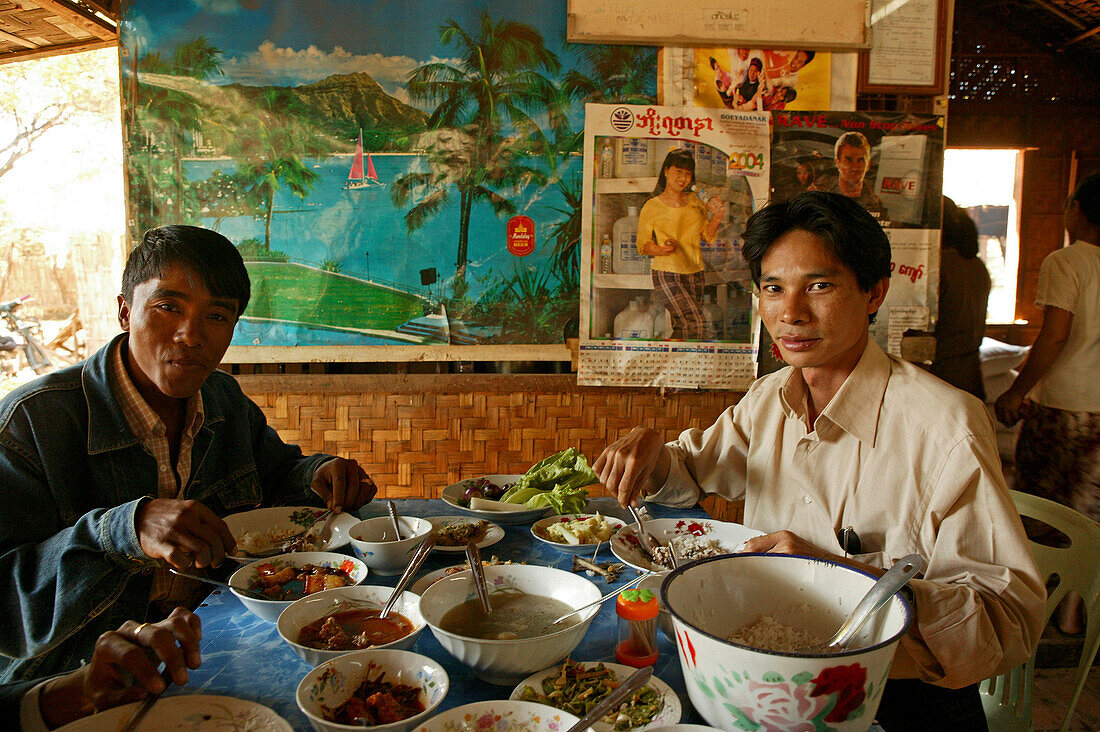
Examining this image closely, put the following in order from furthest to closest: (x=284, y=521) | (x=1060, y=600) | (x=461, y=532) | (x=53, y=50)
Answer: (x=53, y=50) < (x=284, y=521) < (x=461, y=532) < (x=1060, y=600)

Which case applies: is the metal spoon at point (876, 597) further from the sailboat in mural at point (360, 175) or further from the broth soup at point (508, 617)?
the sailboat in mural at point (360, 175)

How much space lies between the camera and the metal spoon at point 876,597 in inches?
39.2

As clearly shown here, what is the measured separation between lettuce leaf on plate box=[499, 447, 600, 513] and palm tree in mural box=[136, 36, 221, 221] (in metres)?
2.43

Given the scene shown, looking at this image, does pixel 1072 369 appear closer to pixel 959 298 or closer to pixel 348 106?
pixel 959 298

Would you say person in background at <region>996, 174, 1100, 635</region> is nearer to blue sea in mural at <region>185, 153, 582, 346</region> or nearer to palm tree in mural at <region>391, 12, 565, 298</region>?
blue sea in mural at <region>185, 153, 582, 346</region>

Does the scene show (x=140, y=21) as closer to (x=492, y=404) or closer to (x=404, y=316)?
(x=404, y=316)

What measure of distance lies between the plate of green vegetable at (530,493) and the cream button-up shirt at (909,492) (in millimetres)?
290

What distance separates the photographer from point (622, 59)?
3.29 meters

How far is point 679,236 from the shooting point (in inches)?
133

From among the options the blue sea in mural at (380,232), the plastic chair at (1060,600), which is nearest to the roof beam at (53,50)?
the blue sea in mural at (380,232)

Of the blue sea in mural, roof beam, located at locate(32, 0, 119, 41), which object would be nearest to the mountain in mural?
the blue sea in mural

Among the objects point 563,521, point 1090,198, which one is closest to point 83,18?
point 563,521

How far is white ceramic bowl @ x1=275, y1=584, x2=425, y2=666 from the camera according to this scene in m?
1.16

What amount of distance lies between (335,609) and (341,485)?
70cm
